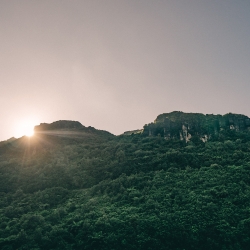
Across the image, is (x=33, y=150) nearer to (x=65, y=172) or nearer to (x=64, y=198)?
(x=65, y=172)

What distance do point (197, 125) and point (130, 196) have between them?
39.0 meters

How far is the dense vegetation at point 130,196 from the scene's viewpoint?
30.5 meters

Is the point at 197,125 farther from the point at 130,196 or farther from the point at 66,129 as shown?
the point at 66,129

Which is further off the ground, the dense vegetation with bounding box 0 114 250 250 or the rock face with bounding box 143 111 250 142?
the rock face with bounding box 143 111 250 142

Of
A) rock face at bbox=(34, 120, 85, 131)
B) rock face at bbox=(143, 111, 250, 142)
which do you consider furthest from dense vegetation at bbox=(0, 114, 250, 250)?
rock face at bbox=(34, 120, 85, 131)

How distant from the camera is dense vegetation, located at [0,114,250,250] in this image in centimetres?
3048

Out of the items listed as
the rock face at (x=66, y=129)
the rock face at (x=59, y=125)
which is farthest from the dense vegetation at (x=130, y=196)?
the rock face at (x=59, y=125)

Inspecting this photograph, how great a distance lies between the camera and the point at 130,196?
132 feet

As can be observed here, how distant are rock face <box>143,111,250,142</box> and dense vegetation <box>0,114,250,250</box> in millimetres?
3068

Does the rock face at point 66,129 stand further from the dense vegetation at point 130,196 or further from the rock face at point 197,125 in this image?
the rock face at point 197,125

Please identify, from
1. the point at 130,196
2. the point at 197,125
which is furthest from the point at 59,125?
the point at 130,196

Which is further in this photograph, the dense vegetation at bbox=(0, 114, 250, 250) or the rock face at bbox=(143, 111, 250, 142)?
the rock face at bbox=(143, 111, 250, 142)

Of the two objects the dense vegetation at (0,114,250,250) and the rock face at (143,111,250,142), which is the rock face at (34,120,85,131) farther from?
the rock face at (143,111,250,142)

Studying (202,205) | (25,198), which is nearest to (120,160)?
(25,198)
